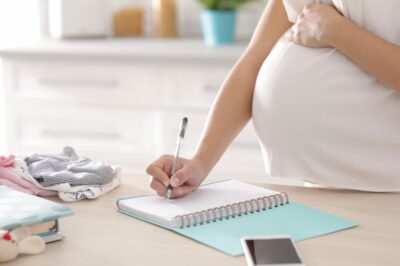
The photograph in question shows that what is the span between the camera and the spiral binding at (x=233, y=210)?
1.22 m

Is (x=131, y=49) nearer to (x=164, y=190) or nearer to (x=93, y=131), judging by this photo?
(x=93, y=131)

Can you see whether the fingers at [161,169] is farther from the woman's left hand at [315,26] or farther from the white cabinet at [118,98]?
the white cabinet at [118,98]

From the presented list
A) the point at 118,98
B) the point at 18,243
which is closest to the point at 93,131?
the point at 118,98

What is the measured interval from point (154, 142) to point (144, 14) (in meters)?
0.91

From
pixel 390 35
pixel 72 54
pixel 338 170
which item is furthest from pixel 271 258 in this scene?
pixel 72 54

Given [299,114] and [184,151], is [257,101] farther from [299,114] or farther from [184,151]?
[184,151]

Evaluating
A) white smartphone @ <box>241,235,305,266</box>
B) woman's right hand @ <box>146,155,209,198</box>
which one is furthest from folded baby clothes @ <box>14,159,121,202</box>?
white smartphone @ <box>241,235,305,266</box>

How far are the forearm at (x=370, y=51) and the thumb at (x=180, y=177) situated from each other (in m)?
0.41

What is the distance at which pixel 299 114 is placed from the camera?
1562mm

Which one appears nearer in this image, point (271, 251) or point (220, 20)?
point (271, 251)

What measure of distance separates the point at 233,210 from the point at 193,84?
1751mm

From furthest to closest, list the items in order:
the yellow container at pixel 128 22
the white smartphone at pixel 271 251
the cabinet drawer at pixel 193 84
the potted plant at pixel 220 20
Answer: the yellow container at pixel 128 22
the potted plant at pixel 220 20
the cabinet drawer at pixel 193 84
the white smartphone at pixel 271 251

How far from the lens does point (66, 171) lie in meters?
1.44

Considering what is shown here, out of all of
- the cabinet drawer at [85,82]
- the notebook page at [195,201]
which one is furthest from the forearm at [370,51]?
the cabinet drawer at [85,82]
